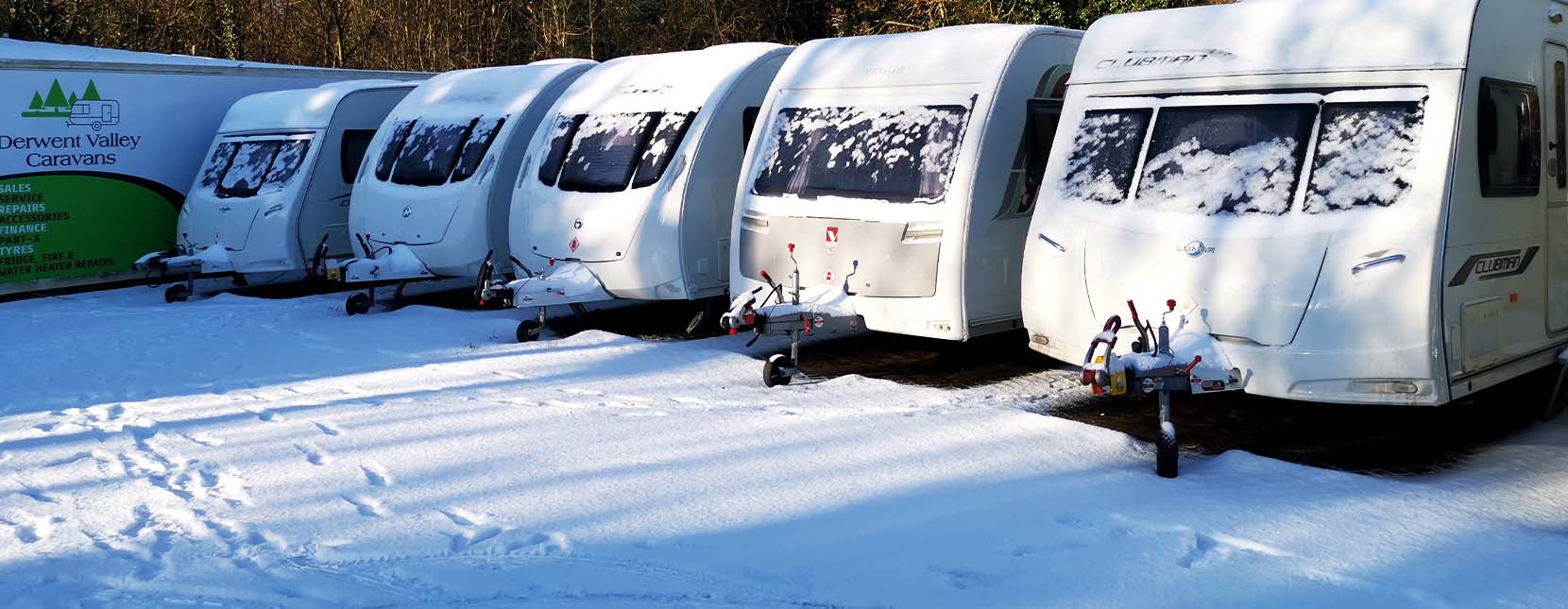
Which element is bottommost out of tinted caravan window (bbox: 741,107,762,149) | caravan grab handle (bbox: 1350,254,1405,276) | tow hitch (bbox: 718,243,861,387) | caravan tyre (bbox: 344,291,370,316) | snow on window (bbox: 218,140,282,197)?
caravan tyre (bbox: 344,291,370,316)

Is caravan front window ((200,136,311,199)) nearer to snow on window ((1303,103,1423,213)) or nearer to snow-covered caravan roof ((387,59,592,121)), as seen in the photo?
snow-covered caravan roof ((387,59,592,121))

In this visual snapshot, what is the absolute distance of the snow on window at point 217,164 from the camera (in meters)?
14.7

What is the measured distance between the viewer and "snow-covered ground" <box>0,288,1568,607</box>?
199 inches

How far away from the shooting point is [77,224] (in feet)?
48.0

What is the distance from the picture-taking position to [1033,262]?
8000mm

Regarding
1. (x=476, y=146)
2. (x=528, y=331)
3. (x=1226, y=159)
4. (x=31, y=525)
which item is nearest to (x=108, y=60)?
(x=476, y=146)

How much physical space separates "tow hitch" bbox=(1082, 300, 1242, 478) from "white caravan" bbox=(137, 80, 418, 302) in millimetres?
8975

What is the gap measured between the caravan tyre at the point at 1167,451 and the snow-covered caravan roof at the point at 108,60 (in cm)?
1241

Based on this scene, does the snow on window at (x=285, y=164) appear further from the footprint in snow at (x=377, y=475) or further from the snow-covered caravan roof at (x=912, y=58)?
the footprint in snow at (x=377, y=475)

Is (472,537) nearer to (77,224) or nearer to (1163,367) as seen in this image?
(1163,367)

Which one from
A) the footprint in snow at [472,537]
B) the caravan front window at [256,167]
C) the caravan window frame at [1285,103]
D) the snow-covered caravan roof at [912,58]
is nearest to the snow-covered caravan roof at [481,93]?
the caravan front window at [256,167]

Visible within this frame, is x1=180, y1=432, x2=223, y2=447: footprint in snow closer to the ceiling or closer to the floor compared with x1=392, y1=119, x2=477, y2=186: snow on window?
closer to the floor

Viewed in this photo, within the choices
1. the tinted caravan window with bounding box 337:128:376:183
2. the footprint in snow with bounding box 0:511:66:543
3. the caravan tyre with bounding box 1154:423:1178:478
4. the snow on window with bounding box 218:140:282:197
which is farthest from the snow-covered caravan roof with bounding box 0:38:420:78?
the caravan tyre with bounding box 1154:423:1178:478

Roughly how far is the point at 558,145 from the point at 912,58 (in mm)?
3440
